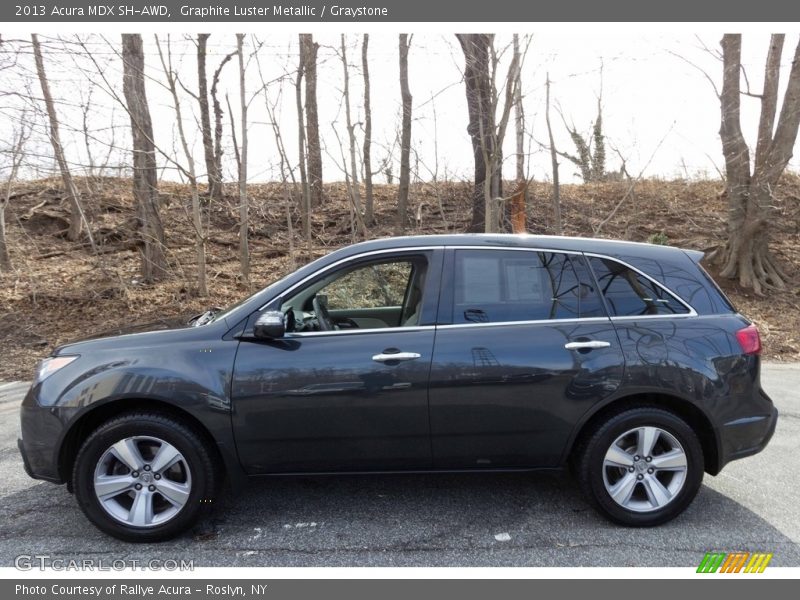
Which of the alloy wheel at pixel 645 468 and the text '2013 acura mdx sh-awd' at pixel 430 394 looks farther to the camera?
the alloy wheel at pixel 645 468

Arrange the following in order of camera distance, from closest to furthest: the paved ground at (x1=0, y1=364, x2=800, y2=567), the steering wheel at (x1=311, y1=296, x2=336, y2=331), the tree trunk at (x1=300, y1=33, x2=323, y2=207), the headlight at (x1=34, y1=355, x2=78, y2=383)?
the paved ground at (x1=0, y1=364, x2=800, y2=567)
the headlight at (x1=34, y1=355, x2=78, y2=383)
the steering wheel at (x1=311, y1=296, x2=336, y2=331)
the tree trunk at (x1=300, y1=33, x2=323, y2=207)

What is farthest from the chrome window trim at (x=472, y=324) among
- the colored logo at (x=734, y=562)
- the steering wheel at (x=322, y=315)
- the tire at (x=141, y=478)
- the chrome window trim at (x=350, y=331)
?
the colored logo at (x=734, y=562)

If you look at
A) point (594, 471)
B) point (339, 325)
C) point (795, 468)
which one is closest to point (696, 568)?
point (594, 471)

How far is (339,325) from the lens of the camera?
3.79 meters

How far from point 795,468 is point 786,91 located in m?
9.21

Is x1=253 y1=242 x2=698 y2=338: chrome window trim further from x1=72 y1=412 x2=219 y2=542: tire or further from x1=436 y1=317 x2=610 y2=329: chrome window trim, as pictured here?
x1=72 y1=412 x2=219 y2=542: tire

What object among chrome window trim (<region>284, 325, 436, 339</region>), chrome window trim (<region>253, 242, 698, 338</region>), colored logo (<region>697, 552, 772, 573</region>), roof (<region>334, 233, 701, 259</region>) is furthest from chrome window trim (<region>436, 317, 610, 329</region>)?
colored logo (<region>697, 552, 772, 573</region>)

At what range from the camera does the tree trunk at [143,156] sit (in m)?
9.63

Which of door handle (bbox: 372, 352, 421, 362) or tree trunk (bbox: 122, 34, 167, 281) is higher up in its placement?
tree trunk (bbox: 122, 34, 167, 281)

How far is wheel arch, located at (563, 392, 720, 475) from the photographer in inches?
130

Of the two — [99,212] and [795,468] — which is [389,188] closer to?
[99,212]

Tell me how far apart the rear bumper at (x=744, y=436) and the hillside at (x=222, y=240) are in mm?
5677

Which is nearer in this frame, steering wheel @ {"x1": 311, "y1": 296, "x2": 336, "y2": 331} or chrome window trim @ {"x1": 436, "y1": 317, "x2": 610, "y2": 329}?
chrome window trim @ {"x1": 436, "y1": 317, "x2": 610, "y2": 329}

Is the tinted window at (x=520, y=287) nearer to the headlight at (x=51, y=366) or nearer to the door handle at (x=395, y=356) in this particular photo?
the door handle at (x=395, y=356)
